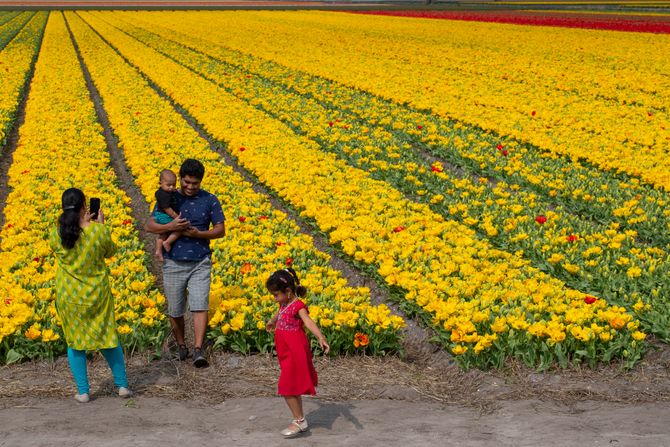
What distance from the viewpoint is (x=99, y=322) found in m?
6.64

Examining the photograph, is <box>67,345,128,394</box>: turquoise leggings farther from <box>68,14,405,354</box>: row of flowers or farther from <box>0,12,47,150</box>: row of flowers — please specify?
<box>0,12,47,150</box>: row of flowers

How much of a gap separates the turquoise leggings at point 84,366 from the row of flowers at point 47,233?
854mm

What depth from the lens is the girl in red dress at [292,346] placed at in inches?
236

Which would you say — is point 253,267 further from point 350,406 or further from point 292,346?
point 292,346

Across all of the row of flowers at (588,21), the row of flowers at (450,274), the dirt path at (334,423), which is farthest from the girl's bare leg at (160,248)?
the row of flowers at (588,21)

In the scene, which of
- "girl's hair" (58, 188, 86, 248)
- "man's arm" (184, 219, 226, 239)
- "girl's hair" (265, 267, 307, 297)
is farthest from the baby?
"girl's hair" (265, 267, 307, 297)

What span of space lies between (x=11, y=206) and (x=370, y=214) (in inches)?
205

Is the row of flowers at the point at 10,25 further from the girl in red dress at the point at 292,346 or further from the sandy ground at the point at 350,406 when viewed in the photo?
the girl in red dress at the point at 292,346

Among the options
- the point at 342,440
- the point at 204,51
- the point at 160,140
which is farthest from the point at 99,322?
the point at 204,51

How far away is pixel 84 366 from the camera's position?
6.72 m

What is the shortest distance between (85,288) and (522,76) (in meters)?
23.0

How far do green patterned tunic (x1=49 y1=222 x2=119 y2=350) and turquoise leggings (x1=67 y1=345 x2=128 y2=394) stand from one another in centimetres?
11

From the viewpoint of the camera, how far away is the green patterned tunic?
21.4 ft

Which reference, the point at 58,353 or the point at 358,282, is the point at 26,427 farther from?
the point at 358,282
